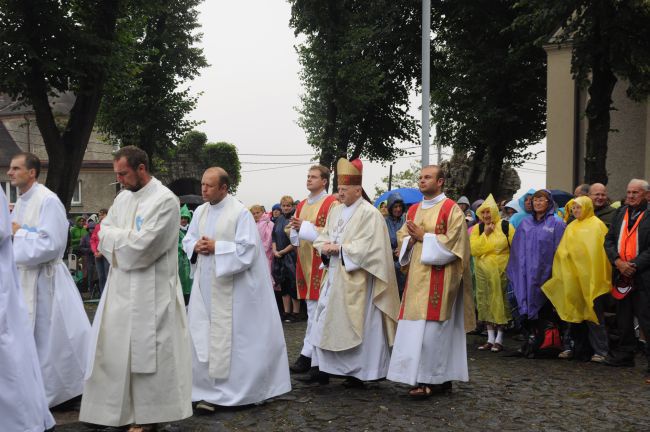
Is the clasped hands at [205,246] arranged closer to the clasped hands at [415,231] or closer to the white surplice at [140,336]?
the white surplice at [140,336]

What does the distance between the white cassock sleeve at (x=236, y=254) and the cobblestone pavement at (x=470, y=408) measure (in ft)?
3.88

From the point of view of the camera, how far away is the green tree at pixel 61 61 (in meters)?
17.5

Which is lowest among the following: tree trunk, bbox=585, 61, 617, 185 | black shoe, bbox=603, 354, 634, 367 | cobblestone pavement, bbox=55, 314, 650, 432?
black shoe, bbox=603, 354, 634, 367

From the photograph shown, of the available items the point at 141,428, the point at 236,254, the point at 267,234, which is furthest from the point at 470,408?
the point at 267,234

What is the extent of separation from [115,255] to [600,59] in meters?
13.1

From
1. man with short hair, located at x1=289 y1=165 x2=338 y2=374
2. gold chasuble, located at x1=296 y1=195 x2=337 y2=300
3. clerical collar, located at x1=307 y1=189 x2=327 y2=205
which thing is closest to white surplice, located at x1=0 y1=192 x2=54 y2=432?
man with short hair, located at x1=289 y1=165 x2=338 y2=374

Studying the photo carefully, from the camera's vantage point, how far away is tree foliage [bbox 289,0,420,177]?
29000 mm

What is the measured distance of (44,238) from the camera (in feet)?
20.8

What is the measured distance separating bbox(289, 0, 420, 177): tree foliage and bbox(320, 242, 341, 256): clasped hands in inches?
841

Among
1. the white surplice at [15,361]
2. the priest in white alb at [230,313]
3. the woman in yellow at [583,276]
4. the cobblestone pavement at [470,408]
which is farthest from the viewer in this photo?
the woman in yellow at [583,276]

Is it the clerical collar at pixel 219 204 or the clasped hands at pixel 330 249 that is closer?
the clerical collar at pixel 219 204

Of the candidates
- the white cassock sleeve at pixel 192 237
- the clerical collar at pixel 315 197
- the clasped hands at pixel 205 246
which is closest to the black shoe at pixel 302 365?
the clerical collar at pixel 315 197

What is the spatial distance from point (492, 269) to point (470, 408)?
3.73 meters

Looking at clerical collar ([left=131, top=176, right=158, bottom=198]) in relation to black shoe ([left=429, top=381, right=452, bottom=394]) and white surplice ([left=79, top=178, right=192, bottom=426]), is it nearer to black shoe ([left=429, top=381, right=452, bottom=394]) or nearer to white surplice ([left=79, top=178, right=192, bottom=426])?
white surplice ([left=79, top=178, right=192, bottom=426])
